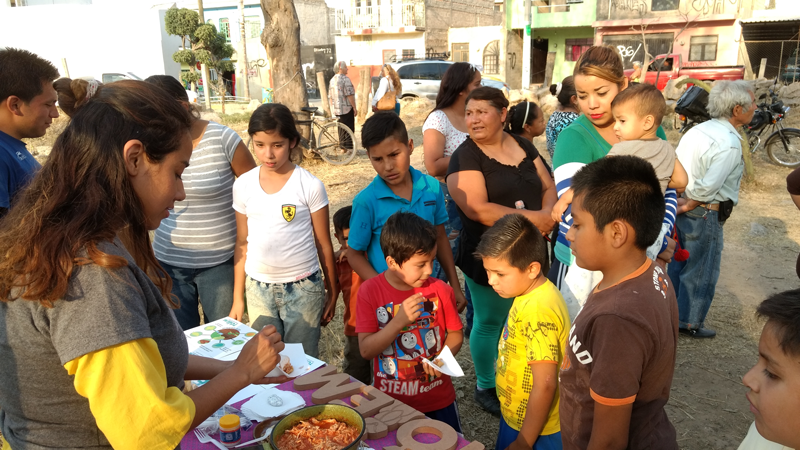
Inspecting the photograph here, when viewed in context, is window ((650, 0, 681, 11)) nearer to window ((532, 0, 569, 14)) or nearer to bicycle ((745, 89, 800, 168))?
window ((532, 0, 569, 14))

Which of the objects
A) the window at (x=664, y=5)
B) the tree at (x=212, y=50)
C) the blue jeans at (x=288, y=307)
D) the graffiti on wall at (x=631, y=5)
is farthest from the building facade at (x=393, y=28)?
the blue jeans at (x=288, y=307)

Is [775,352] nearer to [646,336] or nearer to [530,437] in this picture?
[646,336]

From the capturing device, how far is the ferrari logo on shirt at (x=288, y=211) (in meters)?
2.71

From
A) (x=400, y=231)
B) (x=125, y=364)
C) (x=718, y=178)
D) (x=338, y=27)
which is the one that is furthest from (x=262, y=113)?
(x=338, y=27)

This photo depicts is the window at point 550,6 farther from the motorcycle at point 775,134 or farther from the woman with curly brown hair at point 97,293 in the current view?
the woman with curly brown hair at point 97,293

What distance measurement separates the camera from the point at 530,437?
1.99 meters

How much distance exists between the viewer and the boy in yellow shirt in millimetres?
1980

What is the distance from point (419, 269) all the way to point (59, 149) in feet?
4.66

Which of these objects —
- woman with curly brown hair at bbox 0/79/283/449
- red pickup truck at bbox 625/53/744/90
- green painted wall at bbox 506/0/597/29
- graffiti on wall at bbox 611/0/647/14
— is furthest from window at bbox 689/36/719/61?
woman with curly brown hair at bbox 0/79/283/449

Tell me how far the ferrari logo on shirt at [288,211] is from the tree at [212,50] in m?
22.7

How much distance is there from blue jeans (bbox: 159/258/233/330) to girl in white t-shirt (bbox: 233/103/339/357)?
94mm

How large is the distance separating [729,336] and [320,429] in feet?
12.4

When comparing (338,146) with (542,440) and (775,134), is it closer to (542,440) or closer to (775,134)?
(775,134)

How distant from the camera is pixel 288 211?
8.90 feet
